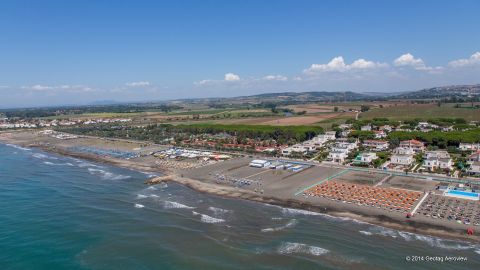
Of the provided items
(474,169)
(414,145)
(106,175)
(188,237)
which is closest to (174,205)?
(188,237)

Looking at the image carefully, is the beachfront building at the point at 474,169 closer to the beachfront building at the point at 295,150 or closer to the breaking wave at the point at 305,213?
the breaking wave at the point at 305,213

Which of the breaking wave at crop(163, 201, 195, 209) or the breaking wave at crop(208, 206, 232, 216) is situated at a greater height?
the breaking wave at crop(163, 201, 195, 209)

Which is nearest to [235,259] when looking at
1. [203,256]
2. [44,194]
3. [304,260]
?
[203,256]

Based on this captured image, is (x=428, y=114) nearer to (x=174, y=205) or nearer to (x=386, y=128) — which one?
(x=386, y=128)

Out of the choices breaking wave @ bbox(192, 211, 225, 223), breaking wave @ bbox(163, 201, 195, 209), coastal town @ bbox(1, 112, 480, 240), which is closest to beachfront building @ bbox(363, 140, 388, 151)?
coastal town @ bbox(1, 112, 480, 240)

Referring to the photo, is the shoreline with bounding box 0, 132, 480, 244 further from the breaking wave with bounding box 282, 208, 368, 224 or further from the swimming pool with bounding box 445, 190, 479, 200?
the swimming pool with bounding box 445, 190, 479, 200

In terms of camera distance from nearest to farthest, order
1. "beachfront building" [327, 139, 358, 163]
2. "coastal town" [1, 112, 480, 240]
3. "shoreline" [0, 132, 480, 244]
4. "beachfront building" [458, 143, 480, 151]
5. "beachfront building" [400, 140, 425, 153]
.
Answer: "shoreline" [0, 132, 480, 244], "coastal town" [1, 112, 480, 240], "beachfront building" [327, 139, 358, 163], "beachfront building" [458, 143, 480, 151], "beachfront building" [400, 140, 425, 153]
